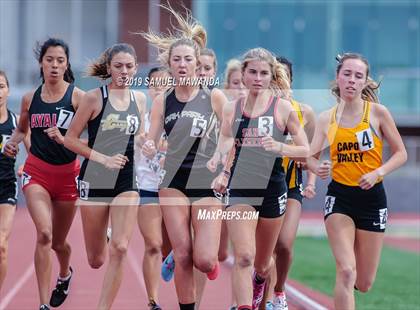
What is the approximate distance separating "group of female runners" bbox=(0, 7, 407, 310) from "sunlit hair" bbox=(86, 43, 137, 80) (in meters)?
0.01

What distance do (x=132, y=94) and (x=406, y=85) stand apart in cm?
2535

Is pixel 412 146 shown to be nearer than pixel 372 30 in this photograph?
Yes

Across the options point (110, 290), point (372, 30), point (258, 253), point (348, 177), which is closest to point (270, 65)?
point (348, 177)

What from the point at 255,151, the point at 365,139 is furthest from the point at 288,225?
the point at 365,139

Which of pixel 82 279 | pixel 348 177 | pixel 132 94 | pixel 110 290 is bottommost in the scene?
pixel 82 279

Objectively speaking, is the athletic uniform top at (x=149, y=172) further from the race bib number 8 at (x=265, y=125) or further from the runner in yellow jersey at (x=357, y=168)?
the runner in yellow jersey at (x=357, y=168)

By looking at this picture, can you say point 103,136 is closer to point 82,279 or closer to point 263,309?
point 263,309

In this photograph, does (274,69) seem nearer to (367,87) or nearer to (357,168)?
(367,87)

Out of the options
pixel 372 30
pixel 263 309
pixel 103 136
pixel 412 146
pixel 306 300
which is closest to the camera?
pixel 103 136

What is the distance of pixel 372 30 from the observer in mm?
34875

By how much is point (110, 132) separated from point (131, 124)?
0.62ft

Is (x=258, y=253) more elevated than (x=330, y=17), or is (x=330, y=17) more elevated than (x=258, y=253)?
(x=330, y=17)

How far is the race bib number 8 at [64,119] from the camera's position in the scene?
8742mm

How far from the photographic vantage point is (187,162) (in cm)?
798
